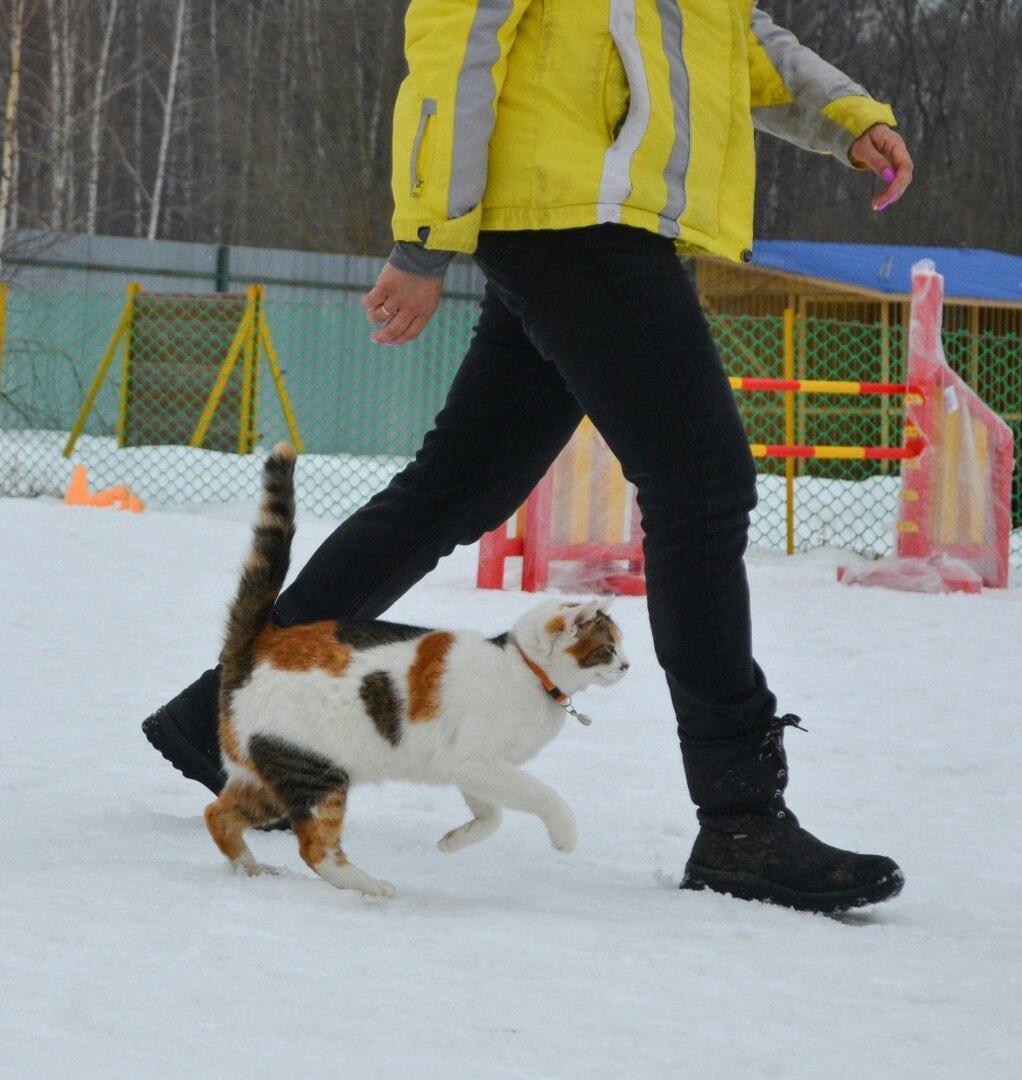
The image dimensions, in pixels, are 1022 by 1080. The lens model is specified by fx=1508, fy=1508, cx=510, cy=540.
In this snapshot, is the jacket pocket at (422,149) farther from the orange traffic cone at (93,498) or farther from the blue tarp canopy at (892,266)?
the blue tarp canopy at (892,266)

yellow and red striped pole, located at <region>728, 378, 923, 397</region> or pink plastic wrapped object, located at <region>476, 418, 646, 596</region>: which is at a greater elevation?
yellow and red striped pole, located at <region>728, 378, 923, 397</region>

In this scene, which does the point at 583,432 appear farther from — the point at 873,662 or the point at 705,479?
the point at 705,479

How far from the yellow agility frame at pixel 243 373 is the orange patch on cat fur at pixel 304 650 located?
889 centimetres

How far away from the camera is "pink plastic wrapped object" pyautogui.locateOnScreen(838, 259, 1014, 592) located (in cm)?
689

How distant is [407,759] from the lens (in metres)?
2.05

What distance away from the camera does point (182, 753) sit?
2.32m

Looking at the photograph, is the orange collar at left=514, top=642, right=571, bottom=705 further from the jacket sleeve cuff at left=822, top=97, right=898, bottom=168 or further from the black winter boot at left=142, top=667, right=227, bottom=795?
the jacket sleeve cuff at left=822, top=97, right=898, bottom=168

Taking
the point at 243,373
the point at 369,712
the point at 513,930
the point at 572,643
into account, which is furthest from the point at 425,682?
the point at 243,373

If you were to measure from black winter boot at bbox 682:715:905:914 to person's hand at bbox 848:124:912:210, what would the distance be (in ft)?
2.63

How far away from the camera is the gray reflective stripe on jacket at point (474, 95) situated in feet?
6.25

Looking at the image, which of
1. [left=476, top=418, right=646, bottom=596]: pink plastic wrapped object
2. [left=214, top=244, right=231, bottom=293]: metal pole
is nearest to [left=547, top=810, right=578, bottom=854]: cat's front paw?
[left=476, top=418, right=646, bottom=596]: pink plastic wrapped object

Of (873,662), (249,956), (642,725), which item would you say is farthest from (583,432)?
(249,956)

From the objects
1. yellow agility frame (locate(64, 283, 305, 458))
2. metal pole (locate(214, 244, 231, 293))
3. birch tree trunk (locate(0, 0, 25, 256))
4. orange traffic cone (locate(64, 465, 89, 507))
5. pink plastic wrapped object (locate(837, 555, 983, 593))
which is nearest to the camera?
pink plastic wrapped object (locate(837, 555, 983, 593))

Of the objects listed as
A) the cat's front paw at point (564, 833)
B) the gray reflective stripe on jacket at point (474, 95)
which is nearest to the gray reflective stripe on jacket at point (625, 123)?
the gray reflective stripe on jacket at point (474, 95)
